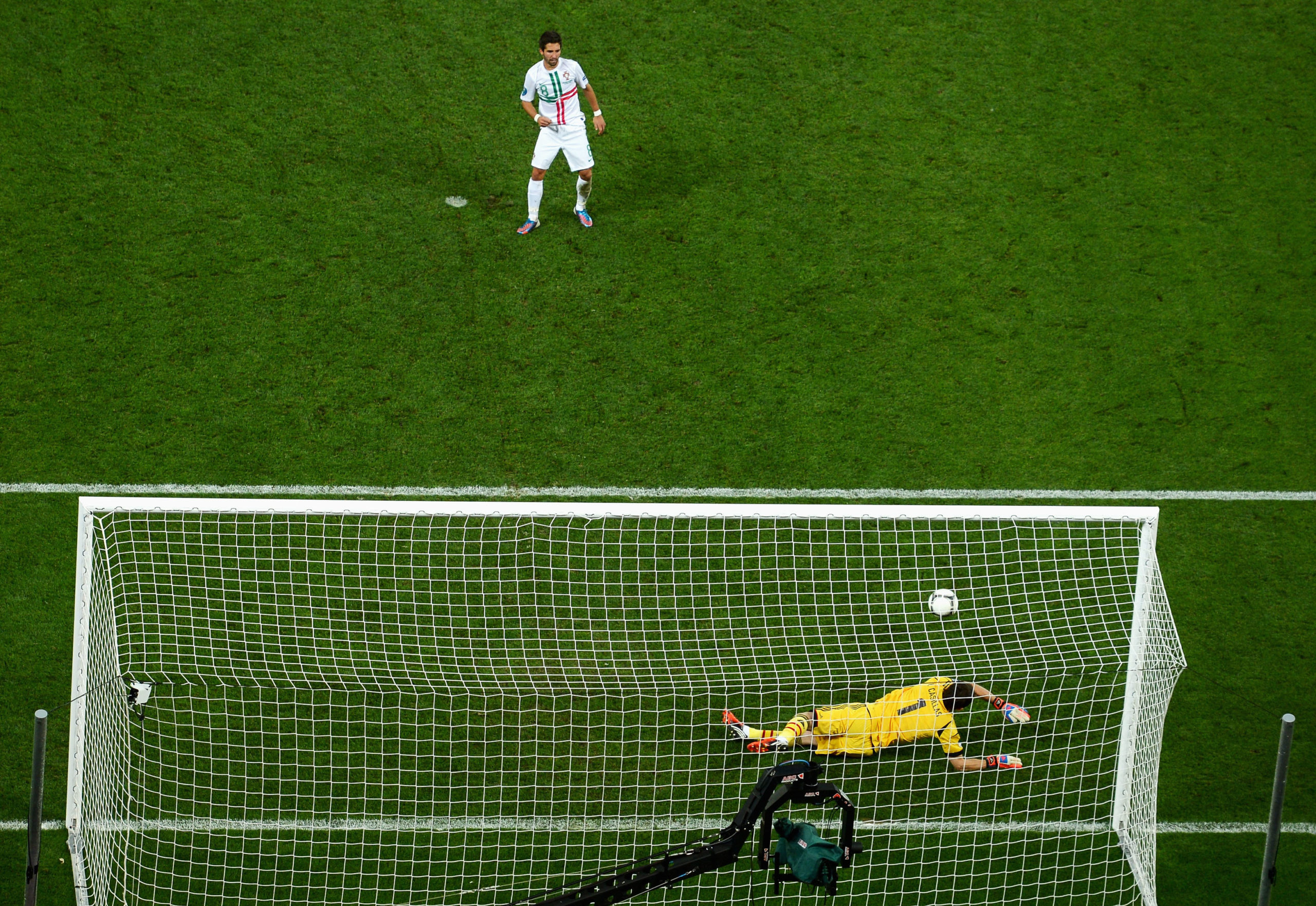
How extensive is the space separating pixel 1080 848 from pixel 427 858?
11.6ft

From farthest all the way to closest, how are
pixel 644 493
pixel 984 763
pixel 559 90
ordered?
pixel 559 90
pixel 644 493
pixel 984 763

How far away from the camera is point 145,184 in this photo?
1093 cm

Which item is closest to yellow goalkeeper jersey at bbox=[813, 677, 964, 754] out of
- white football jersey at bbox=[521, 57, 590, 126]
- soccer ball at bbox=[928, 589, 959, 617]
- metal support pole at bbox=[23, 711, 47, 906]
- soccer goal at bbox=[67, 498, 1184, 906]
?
soccer goal at bbox=[67, 498, 1184, 906]

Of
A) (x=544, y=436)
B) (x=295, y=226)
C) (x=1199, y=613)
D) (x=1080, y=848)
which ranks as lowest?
(x=1080, y=848)

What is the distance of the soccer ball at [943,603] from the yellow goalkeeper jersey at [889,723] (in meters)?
0.74

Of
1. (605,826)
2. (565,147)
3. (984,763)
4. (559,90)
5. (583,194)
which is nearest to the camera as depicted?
(605,826)

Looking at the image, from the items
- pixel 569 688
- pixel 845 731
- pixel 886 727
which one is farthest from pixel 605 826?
pixel 886 727

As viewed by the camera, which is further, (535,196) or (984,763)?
(535,196)

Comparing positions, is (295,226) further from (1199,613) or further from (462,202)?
(1199,613)

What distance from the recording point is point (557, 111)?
10406 mm

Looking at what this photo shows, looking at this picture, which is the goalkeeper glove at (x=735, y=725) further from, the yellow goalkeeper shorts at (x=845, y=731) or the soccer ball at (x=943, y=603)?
the soccer ball at (x=943, y=603)

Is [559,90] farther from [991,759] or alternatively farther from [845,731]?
[991,759]

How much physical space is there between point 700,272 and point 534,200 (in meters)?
1.38

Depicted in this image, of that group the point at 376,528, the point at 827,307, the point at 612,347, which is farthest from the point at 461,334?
the point at 827,307
